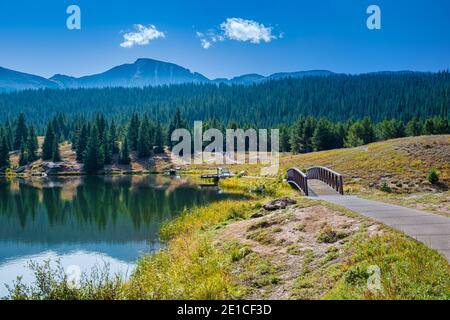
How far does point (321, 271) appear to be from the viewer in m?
11.9

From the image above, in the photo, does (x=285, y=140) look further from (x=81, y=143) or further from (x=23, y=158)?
(x=23, y=158)

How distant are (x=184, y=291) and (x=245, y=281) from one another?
2.42 metres

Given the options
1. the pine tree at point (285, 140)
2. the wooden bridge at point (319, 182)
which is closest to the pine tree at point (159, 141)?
the pine tree at point (285, 140)

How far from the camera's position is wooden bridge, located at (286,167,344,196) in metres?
31.0

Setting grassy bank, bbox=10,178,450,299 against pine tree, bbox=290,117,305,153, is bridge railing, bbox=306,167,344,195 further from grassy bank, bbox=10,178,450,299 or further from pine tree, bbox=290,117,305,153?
pine tree, bbox=290,117,305,153

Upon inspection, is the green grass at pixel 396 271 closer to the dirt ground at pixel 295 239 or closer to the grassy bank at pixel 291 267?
the grassy bank at pixel 291 267

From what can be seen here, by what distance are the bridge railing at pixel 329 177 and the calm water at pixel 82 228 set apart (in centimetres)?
1379

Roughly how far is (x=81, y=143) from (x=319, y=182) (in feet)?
302

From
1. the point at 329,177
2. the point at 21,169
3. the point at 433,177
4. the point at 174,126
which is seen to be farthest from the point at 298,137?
the point at 21,169

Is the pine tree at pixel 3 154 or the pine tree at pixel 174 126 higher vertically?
the pine tree at pixel 174 126

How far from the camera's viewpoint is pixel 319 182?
125 feet

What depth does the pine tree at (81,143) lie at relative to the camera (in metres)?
114

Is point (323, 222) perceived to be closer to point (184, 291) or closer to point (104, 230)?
point (184, 291)

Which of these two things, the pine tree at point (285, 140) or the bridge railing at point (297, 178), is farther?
the pine tree at point (285, 140)
